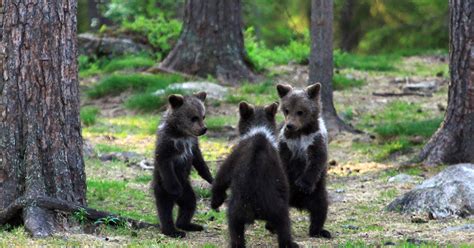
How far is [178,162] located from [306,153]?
1313mm

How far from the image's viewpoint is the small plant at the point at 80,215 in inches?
319

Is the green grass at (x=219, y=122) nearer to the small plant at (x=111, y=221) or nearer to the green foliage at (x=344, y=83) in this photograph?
the green foliage at (x=344, y=83)

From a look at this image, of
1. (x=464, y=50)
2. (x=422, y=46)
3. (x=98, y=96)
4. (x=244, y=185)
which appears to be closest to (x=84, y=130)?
(x=98, y=96)

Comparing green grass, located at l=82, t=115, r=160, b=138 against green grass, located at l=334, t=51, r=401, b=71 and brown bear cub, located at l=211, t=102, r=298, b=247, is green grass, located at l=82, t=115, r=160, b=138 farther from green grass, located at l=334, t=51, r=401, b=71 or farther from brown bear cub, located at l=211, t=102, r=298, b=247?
brown bear cub, located at l=211, t=102, r=298, b=247

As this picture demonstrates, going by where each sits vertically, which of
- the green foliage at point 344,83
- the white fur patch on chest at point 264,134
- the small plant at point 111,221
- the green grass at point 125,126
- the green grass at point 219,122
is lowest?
the green grass at point 125,126

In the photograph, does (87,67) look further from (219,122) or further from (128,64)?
(219,122)

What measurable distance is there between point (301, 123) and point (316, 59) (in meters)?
6.07

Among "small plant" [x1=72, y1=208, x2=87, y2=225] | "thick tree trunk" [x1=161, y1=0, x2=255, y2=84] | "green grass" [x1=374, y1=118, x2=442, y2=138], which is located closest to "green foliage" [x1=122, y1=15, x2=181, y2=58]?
"thick tree trunk" [x1=161, y1=0, x2=255, y2=84]

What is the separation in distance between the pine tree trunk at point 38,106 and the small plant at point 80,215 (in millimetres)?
225

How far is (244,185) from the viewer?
7.46m

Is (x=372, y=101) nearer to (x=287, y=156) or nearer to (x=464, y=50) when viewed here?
(x=464, y=50)

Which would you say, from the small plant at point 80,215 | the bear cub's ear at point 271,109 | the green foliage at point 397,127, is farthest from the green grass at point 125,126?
the bear cub's ear at point 271,109

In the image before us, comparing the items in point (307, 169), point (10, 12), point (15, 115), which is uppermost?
point (10, 12)

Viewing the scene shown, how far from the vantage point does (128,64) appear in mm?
20891
